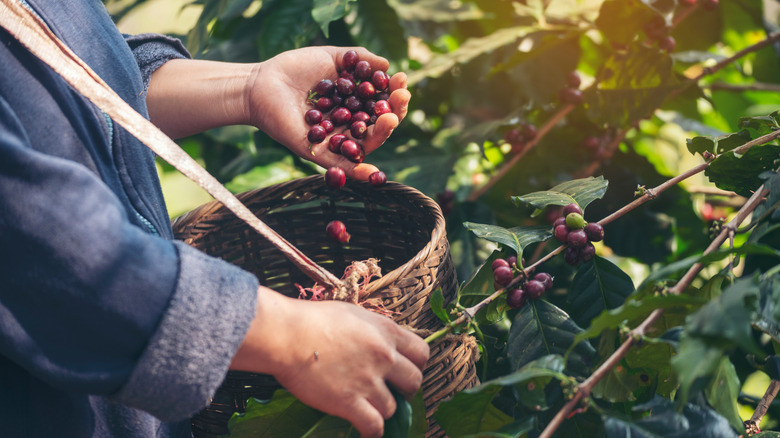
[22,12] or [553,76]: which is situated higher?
[22,12]

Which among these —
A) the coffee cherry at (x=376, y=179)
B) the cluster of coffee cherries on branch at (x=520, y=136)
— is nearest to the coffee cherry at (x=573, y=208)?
the coffee cherry at (x=376, y=179)

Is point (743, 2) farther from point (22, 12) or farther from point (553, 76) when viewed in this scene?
point (22, 12)

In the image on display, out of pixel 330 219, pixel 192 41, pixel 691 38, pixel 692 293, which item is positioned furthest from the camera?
pixel 691 38

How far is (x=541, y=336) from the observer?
0.77 meters

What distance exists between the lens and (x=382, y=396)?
2.06 feet

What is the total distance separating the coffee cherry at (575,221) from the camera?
2.63 feet

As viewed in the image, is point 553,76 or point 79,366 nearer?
point 79,366

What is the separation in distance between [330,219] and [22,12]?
0.64 metres

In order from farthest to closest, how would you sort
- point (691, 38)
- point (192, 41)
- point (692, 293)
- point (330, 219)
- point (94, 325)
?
point (691, 38)
point (192, 41)
point (330, 219)
point (692, 293)
point (94, 325)

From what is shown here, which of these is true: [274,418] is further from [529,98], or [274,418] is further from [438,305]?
[529,98]

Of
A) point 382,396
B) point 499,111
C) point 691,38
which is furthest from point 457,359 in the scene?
point 691,38

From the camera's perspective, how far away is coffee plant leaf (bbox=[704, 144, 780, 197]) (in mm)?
788

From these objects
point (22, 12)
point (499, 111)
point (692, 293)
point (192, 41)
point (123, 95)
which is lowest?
point (499, 111)

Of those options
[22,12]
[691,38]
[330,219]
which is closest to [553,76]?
[691,38]
